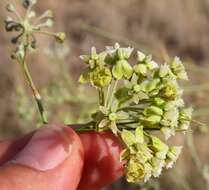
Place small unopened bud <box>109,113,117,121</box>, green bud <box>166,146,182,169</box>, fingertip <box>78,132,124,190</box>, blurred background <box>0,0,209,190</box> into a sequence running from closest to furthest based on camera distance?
small unopened bud <box>109,113,117,121</box>, green bud <box>166,146,182,169</box>, fingertip <box>78,132,124,190</box>, blurred background <box>0,0,209,190</box>

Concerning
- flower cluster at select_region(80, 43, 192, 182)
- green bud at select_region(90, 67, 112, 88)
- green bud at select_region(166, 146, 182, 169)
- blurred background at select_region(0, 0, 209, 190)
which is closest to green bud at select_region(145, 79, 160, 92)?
flower cluster at select_region(80, 43, 192, 182)

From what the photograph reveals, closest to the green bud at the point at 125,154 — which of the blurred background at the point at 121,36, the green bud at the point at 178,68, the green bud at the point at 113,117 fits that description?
the green bud at the point at 113,117

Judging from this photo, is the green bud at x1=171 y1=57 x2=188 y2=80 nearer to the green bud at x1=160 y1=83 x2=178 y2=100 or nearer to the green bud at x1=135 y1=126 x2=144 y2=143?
the green bud at x1=160 y1=83 x2=178 y2=100

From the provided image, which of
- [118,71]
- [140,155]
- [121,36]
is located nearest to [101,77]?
[118,71]

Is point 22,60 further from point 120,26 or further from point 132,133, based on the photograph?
point 120,26

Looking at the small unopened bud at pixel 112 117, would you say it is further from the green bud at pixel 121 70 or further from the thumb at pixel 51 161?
the thumb at pixel 51 161

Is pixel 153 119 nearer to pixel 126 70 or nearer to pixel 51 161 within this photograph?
pixel 126 70
